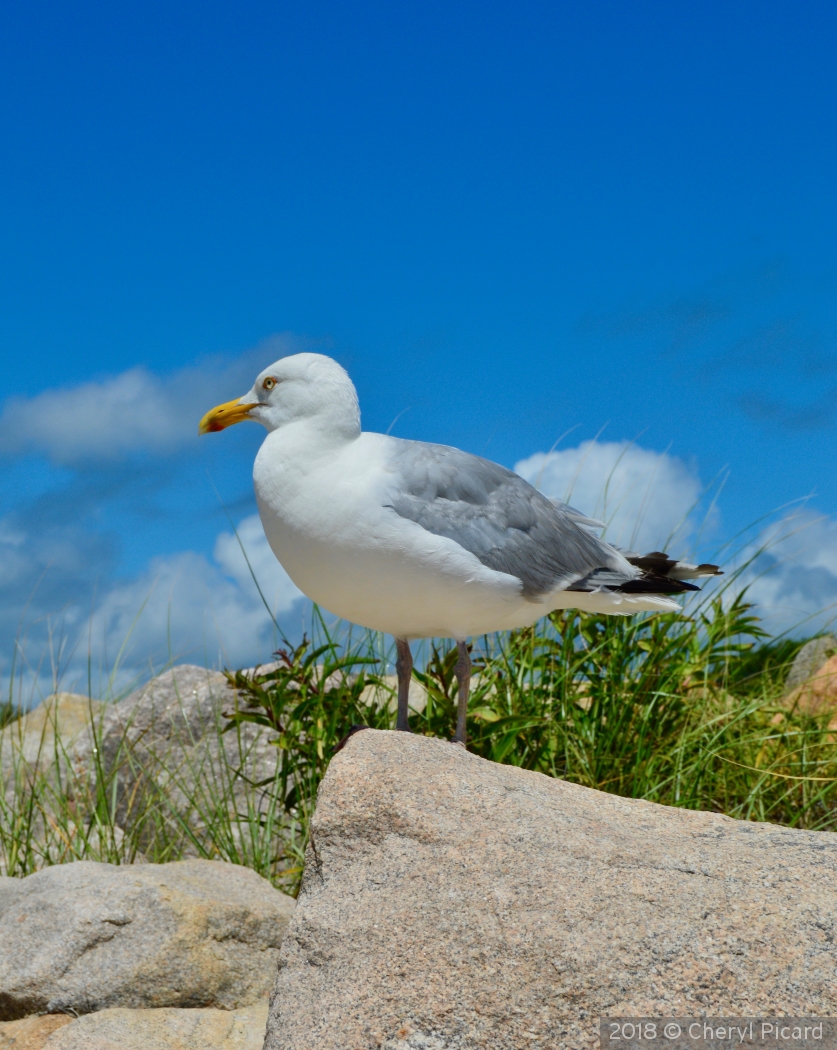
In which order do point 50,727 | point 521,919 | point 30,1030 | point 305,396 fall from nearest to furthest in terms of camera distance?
point 521,919
point 30,1030
point 305,396
point 50,727

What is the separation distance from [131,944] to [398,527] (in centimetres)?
205

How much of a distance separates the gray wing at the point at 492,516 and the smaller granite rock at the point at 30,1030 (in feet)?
8.09

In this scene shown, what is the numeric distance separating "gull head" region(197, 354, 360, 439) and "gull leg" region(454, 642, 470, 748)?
3.59 feet

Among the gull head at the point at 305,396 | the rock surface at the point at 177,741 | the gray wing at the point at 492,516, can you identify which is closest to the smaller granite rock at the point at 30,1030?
the rock surface at the point at 177,741

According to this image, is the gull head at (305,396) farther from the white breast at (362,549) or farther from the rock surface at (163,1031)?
the rock surface at (163,1031)

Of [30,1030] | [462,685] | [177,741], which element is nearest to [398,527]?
[462,685]

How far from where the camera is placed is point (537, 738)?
566cm

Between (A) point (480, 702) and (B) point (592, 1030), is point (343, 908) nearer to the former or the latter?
(B) point (592, 1030)

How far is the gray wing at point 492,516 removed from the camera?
13.5ft

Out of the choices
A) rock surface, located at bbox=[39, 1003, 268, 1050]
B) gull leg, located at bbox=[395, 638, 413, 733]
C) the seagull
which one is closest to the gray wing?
the seagull

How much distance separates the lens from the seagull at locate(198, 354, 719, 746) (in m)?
3.97

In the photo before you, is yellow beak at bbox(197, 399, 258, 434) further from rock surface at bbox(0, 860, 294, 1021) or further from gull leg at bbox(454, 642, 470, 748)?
rock surface at bbox(0, 860, 294, 1021)

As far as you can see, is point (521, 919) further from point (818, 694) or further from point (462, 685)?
point (818, 694)

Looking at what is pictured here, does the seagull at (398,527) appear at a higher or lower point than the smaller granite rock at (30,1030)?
higher
